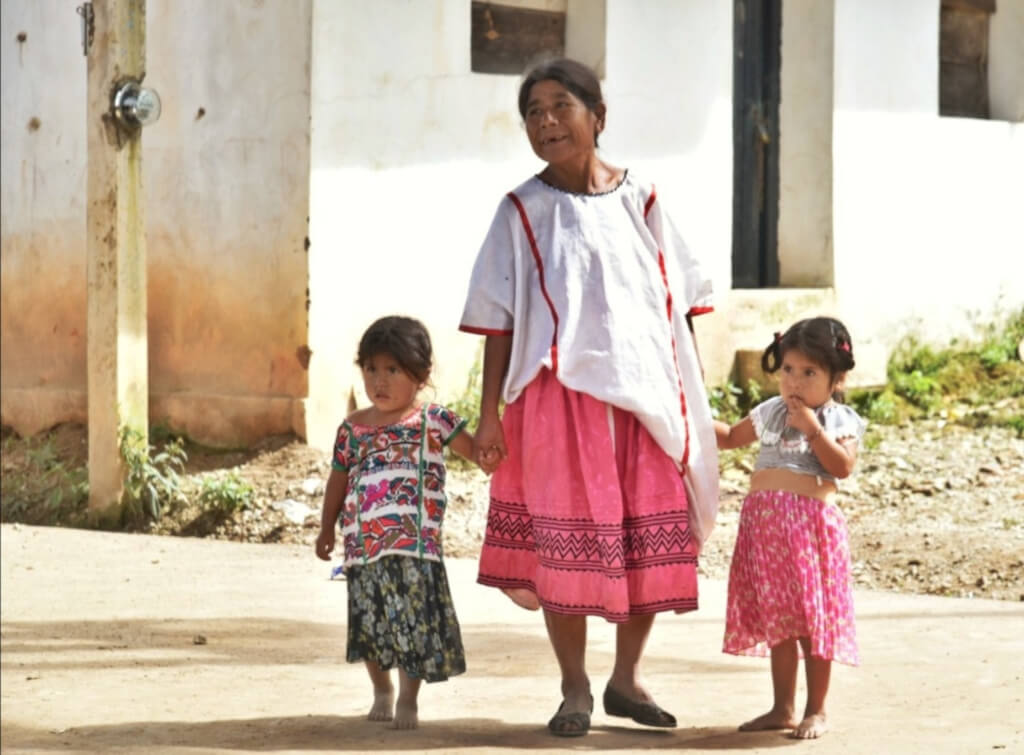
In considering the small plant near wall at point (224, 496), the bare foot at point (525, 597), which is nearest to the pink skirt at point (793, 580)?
the bare foot at point (525, 597)

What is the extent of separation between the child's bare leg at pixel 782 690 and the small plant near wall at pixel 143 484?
3.73 meters

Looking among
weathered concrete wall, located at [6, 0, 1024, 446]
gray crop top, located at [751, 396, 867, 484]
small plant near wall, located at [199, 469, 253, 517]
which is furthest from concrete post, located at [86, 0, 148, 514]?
gray crop top, located at [751, 396, 867, 484]

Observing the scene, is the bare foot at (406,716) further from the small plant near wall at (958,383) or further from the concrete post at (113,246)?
the small plant near wall at (958,383)

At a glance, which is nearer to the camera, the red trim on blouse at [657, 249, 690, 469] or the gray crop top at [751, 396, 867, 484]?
the gray crop top at [751, 396, 867, 484]

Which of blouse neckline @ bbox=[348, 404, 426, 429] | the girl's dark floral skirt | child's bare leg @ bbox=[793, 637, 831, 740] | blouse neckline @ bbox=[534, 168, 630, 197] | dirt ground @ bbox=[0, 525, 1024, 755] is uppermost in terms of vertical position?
blouse neckline @ bbox=[534, 168, 630, 197]

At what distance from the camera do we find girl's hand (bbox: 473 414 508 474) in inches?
159

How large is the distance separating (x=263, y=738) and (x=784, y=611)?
1149mm

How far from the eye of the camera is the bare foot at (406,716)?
156 inches

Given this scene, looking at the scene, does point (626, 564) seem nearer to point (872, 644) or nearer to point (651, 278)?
point (651, 278)

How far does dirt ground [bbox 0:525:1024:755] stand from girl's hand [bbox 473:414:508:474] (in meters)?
0.59

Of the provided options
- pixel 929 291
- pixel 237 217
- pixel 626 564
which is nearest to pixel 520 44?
pixel 237 217

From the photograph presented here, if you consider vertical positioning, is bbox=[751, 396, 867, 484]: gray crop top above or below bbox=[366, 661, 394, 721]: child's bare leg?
above

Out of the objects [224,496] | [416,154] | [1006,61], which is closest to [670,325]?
[224,496]

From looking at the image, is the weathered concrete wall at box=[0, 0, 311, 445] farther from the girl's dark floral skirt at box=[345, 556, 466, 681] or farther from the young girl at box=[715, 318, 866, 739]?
the young girl at box=[715, 318, 866, 739]
